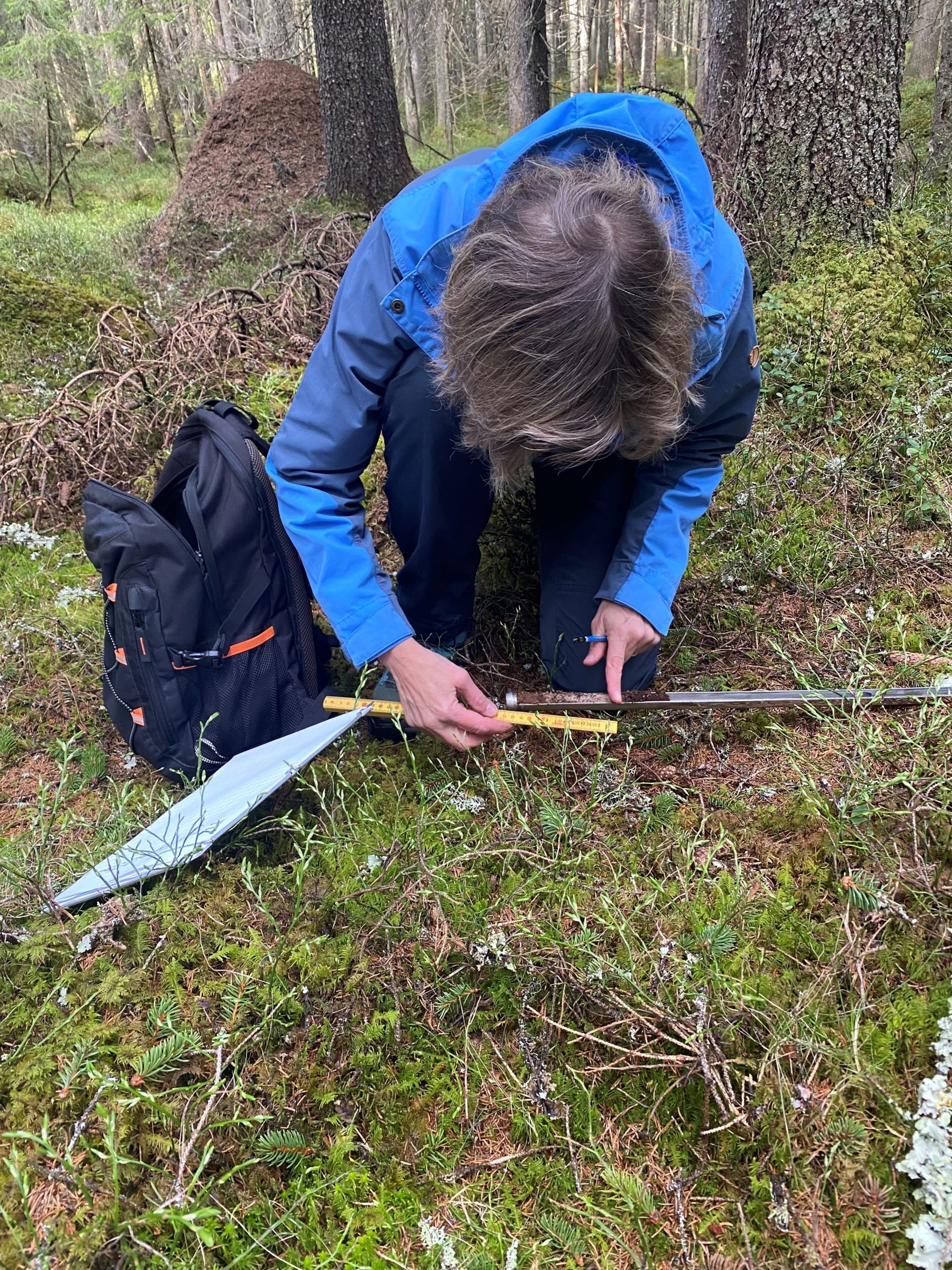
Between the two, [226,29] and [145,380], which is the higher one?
[226,29]

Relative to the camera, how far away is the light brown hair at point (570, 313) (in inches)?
57.9

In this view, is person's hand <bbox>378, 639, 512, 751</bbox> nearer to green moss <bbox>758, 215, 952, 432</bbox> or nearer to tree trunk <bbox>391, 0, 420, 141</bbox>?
green moss <bbox>758, 215, 952, 432</bbox>

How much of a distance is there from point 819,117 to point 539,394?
315 cm

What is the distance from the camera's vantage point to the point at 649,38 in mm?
18500

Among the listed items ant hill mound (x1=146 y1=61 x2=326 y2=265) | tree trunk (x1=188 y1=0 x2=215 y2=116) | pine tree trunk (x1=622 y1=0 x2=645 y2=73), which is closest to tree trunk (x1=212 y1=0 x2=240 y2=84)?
tree trunk (x1=188 y1=0 x2=215 y2=116)

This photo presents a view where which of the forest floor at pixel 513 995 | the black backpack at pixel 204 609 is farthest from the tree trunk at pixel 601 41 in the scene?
the forest floor at pixel 513 995

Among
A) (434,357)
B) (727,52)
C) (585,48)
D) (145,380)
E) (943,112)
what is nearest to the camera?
(434,357)

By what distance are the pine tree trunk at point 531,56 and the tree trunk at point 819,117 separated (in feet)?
21.0

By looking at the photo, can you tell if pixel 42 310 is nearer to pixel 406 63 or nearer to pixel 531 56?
pixel 531 56

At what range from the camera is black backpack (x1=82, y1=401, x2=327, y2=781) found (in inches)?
89.5

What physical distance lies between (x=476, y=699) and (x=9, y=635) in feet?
6.64

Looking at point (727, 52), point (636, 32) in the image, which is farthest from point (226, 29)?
point (727, 52)

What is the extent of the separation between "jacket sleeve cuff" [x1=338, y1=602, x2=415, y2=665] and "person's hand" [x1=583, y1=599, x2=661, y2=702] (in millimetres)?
633

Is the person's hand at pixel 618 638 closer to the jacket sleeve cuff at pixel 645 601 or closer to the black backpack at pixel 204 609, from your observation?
the jacket sleeve cuff at pixel 645 601
